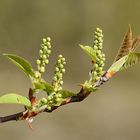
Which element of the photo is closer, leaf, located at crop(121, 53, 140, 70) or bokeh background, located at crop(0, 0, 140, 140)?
leaf, located at crop(121, 53, 140, 70)

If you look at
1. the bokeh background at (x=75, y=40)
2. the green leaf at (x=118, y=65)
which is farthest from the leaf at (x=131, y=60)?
the bokeh background at (x=75, y=40)

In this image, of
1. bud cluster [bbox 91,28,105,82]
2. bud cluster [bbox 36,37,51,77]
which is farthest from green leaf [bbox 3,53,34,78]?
bud cluster [bbox 91,28,105,82]

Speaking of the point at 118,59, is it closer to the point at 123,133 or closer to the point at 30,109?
the point at 30,109

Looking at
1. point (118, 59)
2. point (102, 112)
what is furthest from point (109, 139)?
point (118, 59)

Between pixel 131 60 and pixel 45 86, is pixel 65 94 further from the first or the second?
pixel 131 60

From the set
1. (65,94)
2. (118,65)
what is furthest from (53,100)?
(118,65)

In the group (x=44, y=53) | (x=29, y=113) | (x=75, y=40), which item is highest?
(x=44, y=53)

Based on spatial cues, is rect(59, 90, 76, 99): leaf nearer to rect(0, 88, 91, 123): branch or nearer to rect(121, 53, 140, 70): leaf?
rect(0, 88, 91, 123): branch

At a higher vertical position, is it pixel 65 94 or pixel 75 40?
pixel 65 94
